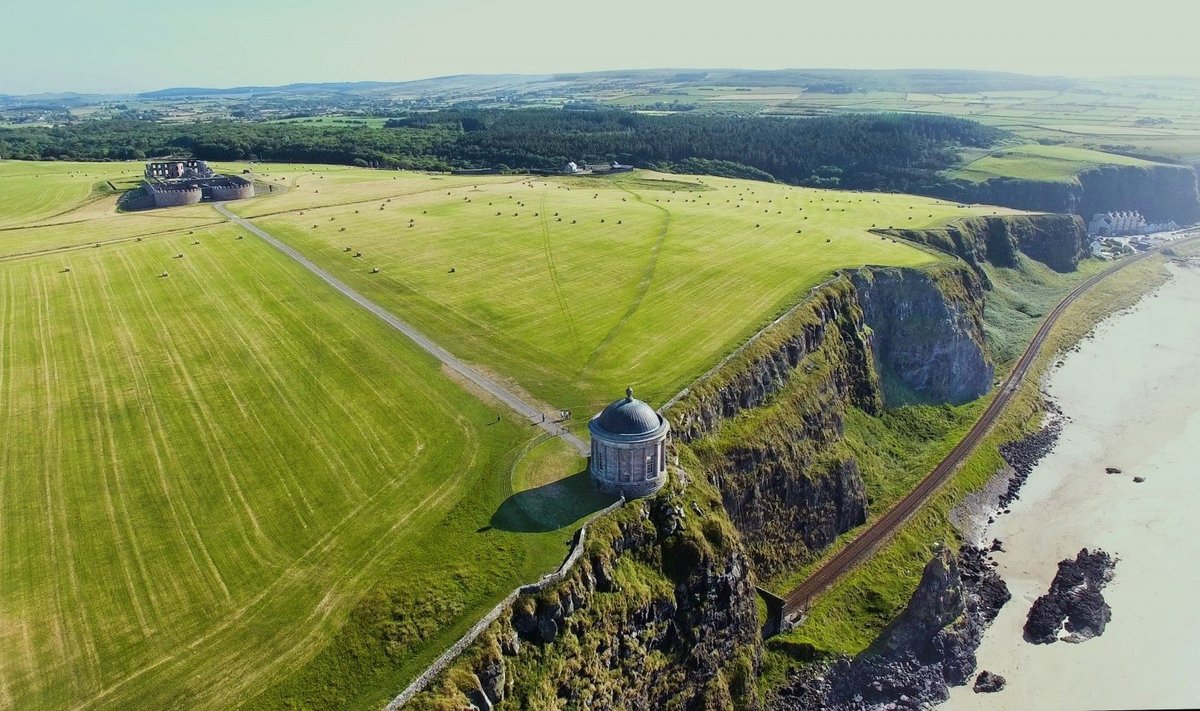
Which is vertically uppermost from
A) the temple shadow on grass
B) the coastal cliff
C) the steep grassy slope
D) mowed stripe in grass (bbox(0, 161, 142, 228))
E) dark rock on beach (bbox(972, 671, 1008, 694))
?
mowed stripe in grass (bbox(0, 161, 142, 228))

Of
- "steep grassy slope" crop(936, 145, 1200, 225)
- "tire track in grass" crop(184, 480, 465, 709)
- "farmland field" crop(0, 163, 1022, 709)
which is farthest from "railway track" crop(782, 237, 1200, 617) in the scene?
"steep grassy slope" crop(936, 145, 1200, 225)

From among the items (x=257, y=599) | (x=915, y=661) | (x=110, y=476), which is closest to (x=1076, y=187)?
(x=915, y=661)

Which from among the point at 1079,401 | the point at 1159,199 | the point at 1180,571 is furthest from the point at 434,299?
the point at 1159,199

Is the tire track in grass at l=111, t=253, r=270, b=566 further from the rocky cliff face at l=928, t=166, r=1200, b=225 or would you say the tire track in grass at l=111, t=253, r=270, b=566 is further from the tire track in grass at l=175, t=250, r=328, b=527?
the rocky cliff face at l=928, t=166, r=1200, b=225

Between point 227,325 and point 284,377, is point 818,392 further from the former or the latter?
point 227,325

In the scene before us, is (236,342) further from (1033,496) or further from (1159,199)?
(1159,199)

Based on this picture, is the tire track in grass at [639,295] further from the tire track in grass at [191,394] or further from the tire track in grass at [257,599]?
the tire track in grass at [191,394]
